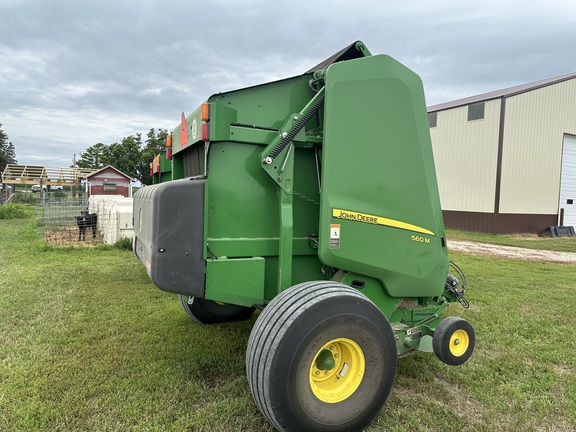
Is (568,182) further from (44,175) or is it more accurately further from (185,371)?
(44,175)

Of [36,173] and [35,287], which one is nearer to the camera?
[35,287]

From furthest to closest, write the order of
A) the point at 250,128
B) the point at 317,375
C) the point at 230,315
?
the point at 230,315 → the point at 250,128 → the point at 317,375

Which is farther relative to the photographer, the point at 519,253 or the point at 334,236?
the point at 519,253

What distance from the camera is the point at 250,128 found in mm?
2822

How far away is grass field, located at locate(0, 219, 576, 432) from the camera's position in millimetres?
2744

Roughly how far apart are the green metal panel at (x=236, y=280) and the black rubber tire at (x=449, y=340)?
1381 mm

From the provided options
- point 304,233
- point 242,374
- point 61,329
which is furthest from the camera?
point 61,329

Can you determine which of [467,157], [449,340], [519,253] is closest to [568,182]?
[467,157]

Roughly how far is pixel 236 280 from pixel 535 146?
19.4m

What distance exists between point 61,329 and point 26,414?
1.75 meters

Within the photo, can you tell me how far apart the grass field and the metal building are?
12957 mm

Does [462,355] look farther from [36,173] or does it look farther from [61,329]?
[36,173]

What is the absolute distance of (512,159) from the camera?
17.6 meters

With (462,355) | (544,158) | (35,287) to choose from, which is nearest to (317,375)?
(462,355)
